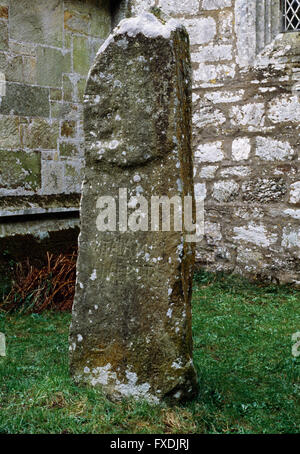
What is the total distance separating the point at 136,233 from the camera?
9.37 feet

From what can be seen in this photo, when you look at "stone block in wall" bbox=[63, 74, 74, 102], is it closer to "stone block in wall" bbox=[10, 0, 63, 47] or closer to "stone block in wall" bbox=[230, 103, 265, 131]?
"stone block in wall" bbox=[10, 0, 63, 47]

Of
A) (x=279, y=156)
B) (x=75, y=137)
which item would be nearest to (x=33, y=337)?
(x=75, y=137)

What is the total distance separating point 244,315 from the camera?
484 centimetres

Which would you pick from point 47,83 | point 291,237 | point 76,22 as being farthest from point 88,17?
point 291,237

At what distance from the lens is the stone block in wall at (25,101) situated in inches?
214

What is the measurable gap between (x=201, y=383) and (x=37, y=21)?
439 centimetres

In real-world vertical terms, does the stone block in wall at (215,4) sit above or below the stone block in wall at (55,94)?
above

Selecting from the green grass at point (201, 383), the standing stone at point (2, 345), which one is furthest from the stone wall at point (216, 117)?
the standing stone at point (2, 345)

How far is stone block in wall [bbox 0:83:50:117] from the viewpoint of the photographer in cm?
545

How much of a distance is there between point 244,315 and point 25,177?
107 inches

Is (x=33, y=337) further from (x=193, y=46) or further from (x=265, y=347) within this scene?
(x=193, y=46)

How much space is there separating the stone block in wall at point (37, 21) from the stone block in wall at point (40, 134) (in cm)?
87

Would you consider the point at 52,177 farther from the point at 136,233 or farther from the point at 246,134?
the point at 136,233

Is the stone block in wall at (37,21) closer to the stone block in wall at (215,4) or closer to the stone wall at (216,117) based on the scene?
the stone wall at (216,117)
